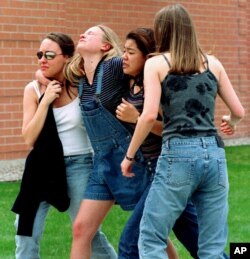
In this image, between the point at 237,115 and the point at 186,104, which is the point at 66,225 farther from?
the point at 186,104

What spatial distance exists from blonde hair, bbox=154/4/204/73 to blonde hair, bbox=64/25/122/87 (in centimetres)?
68

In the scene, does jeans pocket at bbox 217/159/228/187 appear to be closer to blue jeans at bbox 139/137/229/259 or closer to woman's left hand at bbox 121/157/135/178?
blue jeans at bbox 139/137/229/259

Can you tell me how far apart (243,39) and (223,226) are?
37.8 feet

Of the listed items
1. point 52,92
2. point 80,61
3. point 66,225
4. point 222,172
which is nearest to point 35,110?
point 52,92

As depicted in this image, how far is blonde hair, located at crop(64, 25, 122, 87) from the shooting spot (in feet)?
20.5

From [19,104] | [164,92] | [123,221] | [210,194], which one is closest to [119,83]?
[164,92]

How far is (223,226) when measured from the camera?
18.8 ft

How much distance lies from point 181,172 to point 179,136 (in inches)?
8.6

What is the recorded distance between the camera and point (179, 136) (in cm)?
553

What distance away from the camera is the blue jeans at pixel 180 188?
5.49m

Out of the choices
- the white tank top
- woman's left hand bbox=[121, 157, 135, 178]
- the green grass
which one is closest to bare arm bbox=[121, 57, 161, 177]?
woman's left hand bbox=[121, 157, 135, 178]

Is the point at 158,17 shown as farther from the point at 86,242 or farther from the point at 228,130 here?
the point at 86,242

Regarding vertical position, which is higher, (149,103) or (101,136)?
(149,103)

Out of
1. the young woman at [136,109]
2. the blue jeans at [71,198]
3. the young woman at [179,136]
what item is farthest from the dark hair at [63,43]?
the young woman at [179,136]
